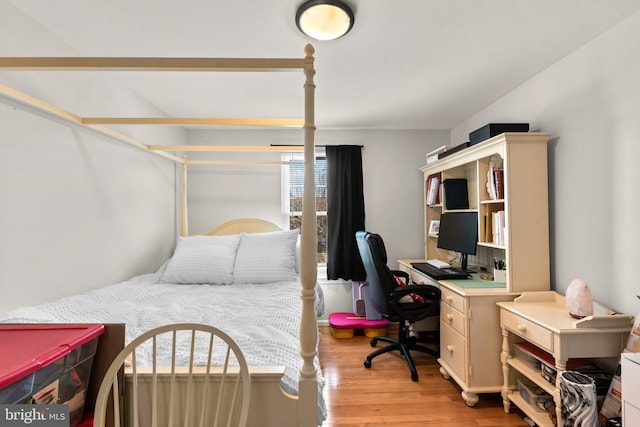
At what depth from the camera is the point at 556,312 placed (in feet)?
6.16

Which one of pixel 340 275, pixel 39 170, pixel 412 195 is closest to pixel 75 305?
pixel 39 170

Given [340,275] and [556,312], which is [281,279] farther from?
[556,312]

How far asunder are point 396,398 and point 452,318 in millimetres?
703

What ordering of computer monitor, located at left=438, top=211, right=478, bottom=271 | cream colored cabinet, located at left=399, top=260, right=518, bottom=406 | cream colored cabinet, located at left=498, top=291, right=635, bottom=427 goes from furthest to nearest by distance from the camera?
computer monitor, located at left=438, top=211, right=478, bottom=271 < cream colored cabinet, located at left=399, top=260, right=518, bottom=406 < cream colored cabinet, located at left=498, top=291, right=635, bottom=427

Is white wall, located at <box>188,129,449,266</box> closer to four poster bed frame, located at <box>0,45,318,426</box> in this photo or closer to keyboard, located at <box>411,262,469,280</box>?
keyboard, located at <box>411,262,469,280</box>

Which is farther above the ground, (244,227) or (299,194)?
(299,194)

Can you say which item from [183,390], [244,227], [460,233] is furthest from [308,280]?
[244,227]

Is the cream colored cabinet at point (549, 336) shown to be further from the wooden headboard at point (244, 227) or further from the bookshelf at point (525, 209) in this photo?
the wooden headboard at point (244, 227)

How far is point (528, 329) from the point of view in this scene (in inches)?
71.7

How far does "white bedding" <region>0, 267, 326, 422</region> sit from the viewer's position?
129 cm

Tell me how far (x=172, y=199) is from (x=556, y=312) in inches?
134

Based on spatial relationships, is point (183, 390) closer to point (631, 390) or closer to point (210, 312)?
point (210, 312)

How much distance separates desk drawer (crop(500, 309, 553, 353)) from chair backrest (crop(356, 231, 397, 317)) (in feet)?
2.64
